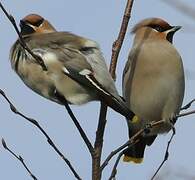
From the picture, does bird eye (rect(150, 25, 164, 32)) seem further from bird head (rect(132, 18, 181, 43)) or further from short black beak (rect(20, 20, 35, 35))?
short black beak (rect(20, 20, 35, 35))

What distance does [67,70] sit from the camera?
3285mm

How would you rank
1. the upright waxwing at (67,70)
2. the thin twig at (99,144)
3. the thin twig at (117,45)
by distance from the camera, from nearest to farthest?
1. the thin twig at (99,144)
2. the thin twig at (117,45)
3. the upright waxwing at (67,70)

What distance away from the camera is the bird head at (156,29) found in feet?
16.8

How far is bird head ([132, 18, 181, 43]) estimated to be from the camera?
5.11 metres

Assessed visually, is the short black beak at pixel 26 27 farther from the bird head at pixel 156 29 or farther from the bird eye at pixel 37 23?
the bird head at pixel 156 29

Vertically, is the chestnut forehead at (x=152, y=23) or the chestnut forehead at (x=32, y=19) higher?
the chestnut forehead at (x=32, y=19)

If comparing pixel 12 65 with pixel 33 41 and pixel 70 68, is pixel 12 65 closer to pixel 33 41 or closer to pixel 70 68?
pixel 33 41

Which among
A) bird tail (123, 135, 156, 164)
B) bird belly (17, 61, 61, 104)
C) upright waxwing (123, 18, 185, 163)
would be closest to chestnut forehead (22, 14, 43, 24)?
upright waxwing (123, 18, 185, 163)

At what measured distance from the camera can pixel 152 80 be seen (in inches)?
187

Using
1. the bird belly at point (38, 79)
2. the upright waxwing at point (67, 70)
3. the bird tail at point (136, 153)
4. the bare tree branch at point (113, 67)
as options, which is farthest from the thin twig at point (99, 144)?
the bird tail at point (136, 153)

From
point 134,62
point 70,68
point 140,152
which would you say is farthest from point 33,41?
point 140,152

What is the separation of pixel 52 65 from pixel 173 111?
167 centimetres

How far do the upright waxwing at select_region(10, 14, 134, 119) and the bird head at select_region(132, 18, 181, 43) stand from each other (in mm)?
1722

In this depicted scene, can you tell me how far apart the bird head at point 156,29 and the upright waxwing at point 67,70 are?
→ 172 centimetres
